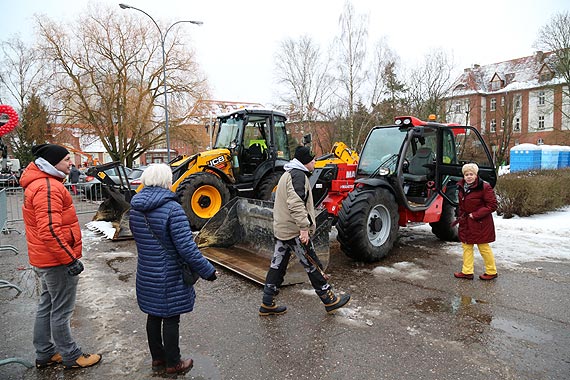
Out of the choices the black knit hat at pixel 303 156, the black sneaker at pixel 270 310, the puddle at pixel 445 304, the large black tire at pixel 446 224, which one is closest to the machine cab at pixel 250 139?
the large black tire at pixel 446 224

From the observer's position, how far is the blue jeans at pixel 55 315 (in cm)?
329

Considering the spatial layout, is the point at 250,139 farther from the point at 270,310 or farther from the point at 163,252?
the point at 163,252

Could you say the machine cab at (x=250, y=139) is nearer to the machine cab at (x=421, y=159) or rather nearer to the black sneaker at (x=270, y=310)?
the machine cab at (x=421, y=159)

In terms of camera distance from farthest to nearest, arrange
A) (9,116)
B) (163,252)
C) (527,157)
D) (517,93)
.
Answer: (517,93)
(527,157)
(9,116)
(163,252)

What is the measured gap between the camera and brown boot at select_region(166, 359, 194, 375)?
325 centimetres

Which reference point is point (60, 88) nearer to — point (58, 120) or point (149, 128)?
point (58, 120)

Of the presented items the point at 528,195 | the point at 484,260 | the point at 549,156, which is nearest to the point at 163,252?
the point at 484,260

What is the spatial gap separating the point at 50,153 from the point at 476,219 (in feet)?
16.2

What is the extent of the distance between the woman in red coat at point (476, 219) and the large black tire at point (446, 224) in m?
2.08

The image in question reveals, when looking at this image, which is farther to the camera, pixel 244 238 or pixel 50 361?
pixel 244 238

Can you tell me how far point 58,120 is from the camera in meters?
28.3

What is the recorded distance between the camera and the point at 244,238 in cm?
662

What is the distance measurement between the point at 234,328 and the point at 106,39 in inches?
1114

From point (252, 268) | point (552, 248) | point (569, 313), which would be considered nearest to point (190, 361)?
point (252, 268)
